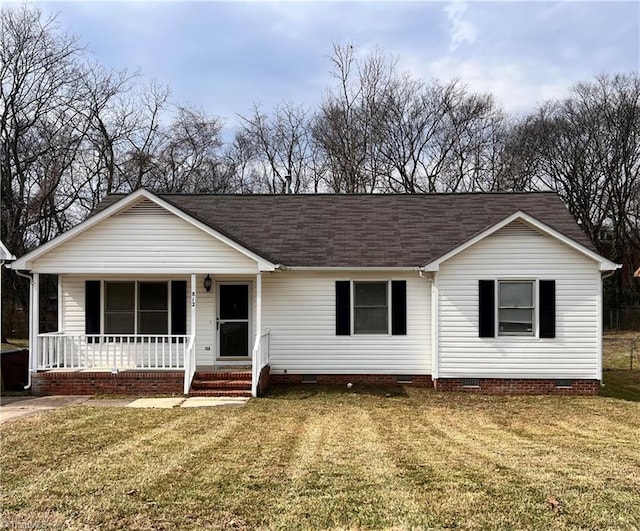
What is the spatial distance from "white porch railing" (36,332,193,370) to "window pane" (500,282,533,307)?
7.35 m

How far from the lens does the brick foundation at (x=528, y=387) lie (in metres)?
12.4

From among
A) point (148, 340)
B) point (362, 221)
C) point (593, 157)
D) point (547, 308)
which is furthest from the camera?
point (593, 157)

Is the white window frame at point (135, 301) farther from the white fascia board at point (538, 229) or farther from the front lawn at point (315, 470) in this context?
the white fascia board at point (538, 229)

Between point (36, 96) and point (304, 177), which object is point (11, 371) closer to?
point (36, 96)

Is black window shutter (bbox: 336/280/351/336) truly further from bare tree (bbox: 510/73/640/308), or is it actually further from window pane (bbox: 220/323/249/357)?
bare tree (bbox: 510/73/640/308)

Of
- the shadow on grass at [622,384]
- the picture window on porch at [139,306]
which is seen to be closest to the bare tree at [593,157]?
the shadow on grass at [622,384]

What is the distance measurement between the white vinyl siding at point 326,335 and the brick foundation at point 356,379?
10 cm

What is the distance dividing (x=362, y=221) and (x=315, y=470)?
10.2 metres

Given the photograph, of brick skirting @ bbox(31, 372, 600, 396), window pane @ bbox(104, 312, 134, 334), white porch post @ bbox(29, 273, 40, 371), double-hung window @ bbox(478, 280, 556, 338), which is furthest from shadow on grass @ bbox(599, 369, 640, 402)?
white porch post @ bbox(29, 273, 40, 371)

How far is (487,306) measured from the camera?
1229cm

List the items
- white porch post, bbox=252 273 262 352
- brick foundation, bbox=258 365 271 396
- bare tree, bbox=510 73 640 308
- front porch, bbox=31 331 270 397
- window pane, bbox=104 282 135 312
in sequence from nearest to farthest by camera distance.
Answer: front porch, bbox=31 331 270 397 → brick foundation, bbox=258 365 271 396 → white porch post, bbox=252 273 262 352 → window pane, bbox=104 282 135 312 → bare tree, bbox=510 73 640 308

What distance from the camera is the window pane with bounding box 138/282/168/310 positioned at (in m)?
13.3

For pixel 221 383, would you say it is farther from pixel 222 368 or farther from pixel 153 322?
pixel 153 322

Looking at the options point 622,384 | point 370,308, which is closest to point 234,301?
point 370,308
